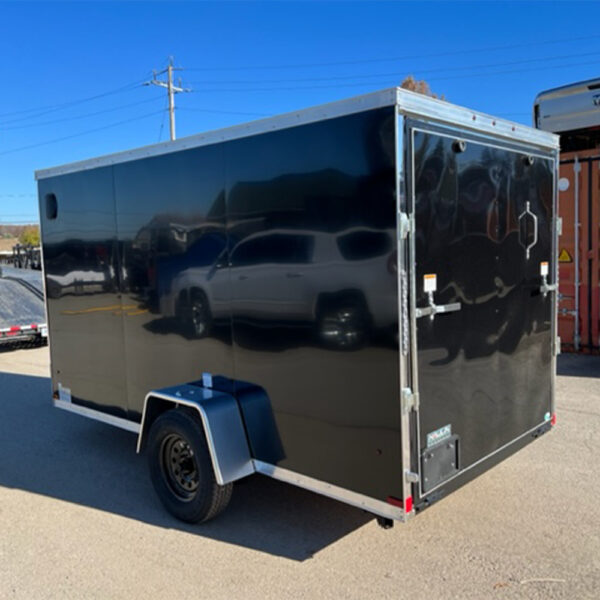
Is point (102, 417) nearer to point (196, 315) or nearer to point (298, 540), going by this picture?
point (196, 315)

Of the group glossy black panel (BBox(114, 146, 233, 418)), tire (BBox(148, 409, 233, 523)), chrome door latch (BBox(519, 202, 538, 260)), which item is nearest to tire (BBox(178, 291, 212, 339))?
glossy black panel (BBox(114, 146, 233, 418))

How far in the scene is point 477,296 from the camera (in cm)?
362

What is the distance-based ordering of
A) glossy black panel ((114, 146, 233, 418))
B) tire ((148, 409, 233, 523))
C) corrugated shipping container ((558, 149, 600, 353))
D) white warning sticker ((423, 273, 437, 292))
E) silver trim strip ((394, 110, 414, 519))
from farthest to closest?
corrugated shipping container ((558, 149, 600, 353)) < glossy black panel ((114, 146, 233, 418)) < tire ((148, 409, 233, 523)) < white warning sticker ((423, 273, 437, 292)) < silver trim strip ((394, 110, 414, 519))

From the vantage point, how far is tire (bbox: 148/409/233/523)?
3.83m

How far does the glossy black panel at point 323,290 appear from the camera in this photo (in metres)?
3.10

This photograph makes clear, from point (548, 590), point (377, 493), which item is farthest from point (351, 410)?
point (548, 590)

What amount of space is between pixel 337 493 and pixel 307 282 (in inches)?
47.0

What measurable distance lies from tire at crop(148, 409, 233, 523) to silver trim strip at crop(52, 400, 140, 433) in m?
0.66

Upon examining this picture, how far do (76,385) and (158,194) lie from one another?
2134mm

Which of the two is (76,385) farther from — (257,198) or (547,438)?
(547,438)

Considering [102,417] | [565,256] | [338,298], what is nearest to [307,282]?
[338,298]

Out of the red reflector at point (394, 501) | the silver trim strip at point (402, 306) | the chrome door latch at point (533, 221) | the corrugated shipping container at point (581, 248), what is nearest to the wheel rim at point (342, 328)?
the silver trim strip at point (402, 306)

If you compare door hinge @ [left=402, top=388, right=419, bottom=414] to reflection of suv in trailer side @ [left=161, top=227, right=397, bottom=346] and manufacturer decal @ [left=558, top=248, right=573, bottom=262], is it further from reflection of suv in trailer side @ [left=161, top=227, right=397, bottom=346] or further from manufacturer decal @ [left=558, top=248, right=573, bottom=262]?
manufacturer decal @ [left=558, top=248, right=573, bottom=262]

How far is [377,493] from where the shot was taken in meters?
3.22
